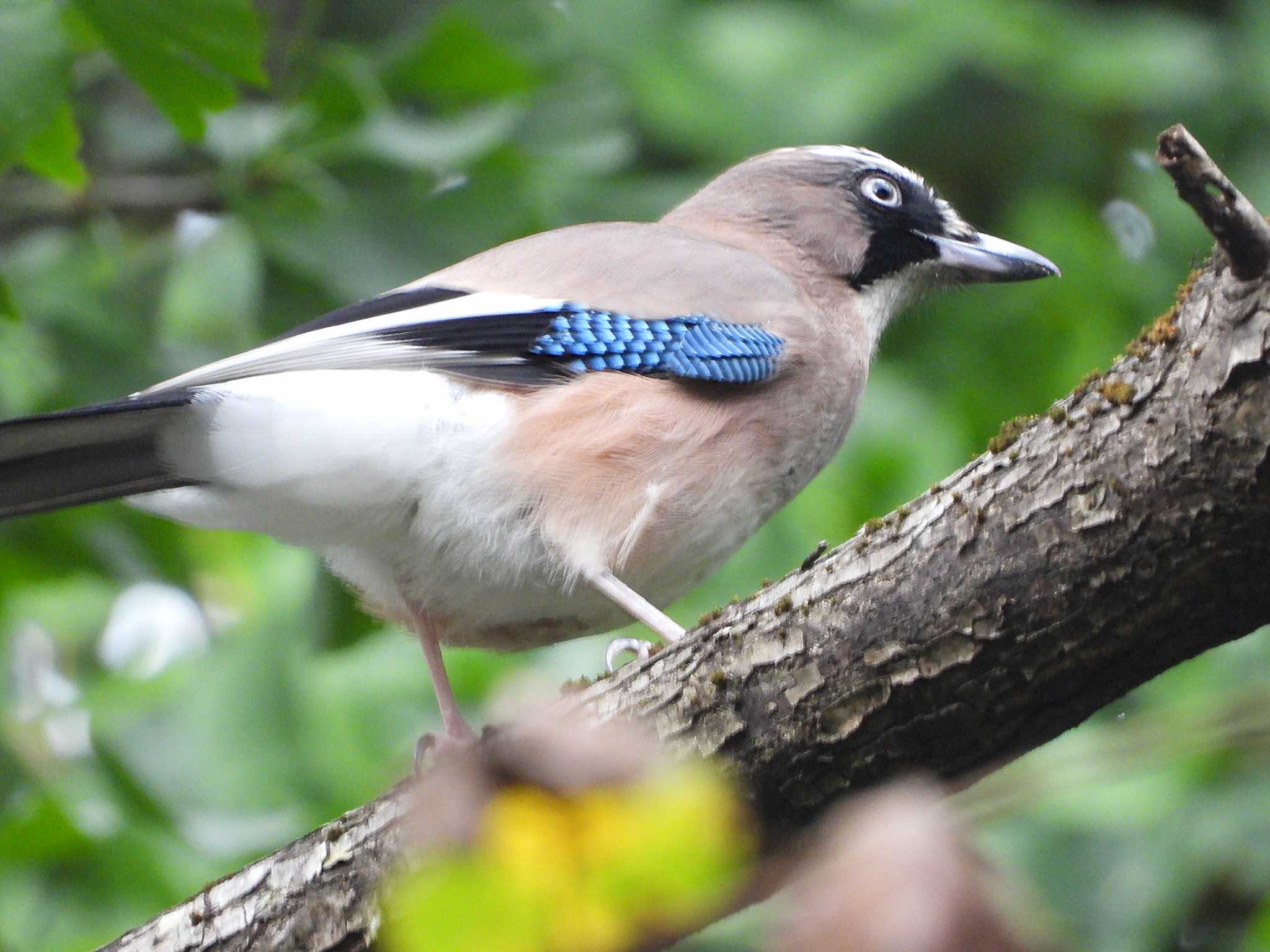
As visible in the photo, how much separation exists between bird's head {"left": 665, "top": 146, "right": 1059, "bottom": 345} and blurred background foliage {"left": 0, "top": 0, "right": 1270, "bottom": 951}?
360 mm

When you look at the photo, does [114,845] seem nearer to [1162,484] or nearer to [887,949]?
[1162,484]

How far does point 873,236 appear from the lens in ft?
19.0

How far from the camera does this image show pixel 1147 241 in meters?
8.79

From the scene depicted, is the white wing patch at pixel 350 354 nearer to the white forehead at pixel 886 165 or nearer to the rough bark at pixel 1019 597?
the rough bark at pixel 1019 597

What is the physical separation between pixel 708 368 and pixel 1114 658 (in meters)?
1.91

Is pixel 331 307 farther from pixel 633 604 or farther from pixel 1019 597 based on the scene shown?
pixel 1019 597

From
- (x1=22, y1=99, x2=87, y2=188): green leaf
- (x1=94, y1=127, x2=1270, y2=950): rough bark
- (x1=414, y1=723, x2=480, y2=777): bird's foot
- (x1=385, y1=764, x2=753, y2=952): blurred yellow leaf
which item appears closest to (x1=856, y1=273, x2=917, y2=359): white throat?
(x1=414, y1=723, x2=480, y2=777): bird's foot

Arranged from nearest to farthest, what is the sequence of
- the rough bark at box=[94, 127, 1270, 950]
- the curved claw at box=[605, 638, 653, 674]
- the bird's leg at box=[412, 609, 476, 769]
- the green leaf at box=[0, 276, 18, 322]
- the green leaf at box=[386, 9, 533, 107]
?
the rough bark at box=[94, 127, 1270, 950]
the green leaf at box=[0, 276, 18, 322]
the curved claw at box=[605, 638, 653, 674]
the bird's leg at box=[412, 609, 476, 769]
the green leaf at box=[386, 9, 533, 107]

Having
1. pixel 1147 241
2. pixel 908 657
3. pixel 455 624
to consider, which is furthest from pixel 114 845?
pixel 1147 241

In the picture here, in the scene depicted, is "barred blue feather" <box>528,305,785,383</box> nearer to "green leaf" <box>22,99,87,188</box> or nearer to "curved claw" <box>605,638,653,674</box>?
"curved claw" <box>605,638,653,674</box>

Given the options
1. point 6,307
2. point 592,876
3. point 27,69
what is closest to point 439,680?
point 6,307

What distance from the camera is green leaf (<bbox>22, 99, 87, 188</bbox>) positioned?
14.9 ft

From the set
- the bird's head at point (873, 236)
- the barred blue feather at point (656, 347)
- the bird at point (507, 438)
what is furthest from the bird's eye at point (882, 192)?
the barred blue feather at point (656, 347)

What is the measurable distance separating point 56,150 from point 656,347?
73.6 inches
